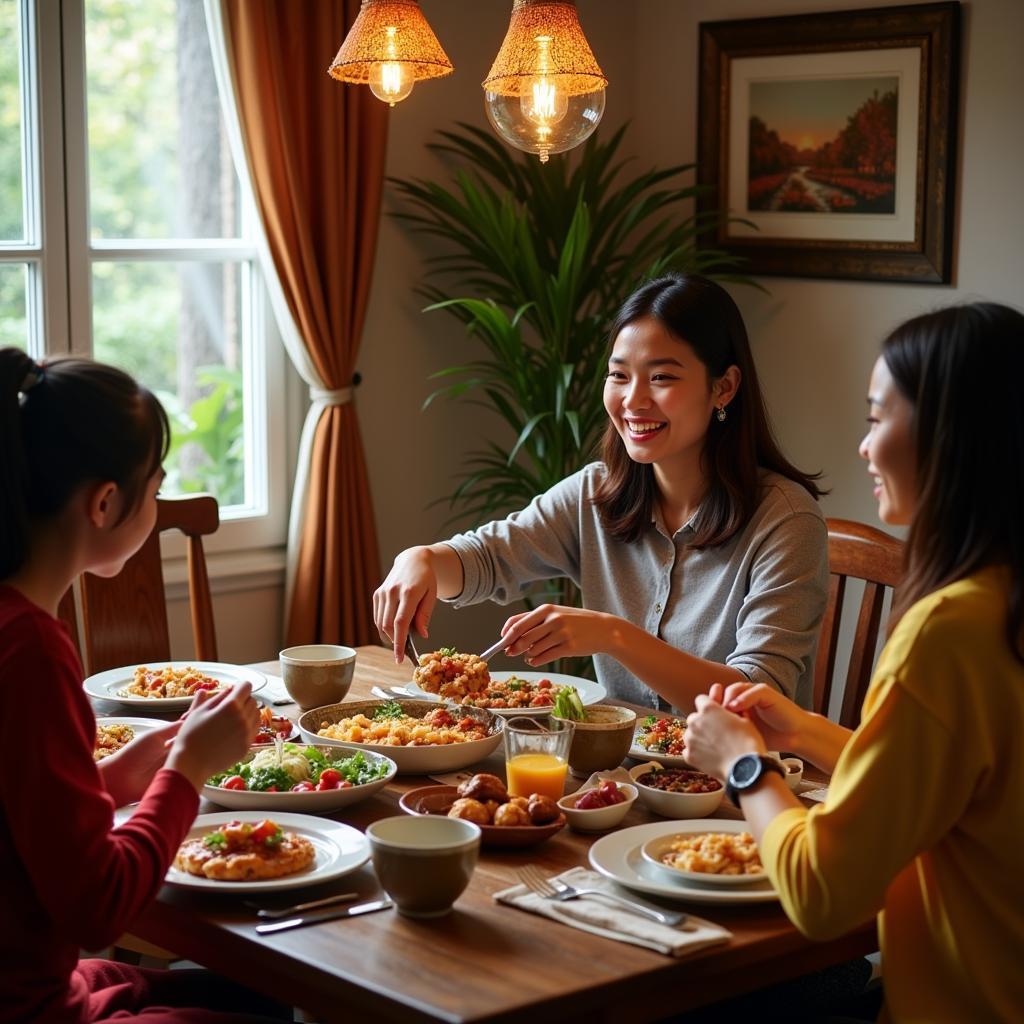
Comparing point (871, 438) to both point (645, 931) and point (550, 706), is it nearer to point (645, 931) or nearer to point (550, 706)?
point (645, 931)

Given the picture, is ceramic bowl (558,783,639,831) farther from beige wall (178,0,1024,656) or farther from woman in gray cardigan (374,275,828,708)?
beige wall (178,0,1024,656)

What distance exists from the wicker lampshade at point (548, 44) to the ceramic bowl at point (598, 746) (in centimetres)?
86

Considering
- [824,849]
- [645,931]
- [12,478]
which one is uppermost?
[12,478]

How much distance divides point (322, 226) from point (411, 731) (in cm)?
200

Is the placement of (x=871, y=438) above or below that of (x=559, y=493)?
above

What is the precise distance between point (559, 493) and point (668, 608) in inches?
13.4

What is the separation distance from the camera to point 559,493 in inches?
105

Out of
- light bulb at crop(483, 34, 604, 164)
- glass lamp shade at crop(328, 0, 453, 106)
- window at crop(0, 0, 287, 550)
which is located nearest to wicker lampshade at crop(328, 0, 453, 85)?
glass lamp shade at crop(328, 0, 453, 106)

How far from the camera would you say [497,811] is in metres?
1.66

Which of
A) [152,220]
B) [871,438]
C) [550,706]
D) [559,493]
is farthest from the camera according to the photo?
[152,220]

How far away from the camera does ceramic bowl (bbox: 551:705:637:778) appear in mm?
1882

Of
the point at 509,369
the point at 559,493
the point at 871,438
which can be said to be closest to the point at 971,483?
the point at 871,438

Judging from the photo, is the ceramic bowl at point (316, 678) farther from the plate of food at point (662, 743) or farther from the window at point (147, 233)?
the window at point (147, 233)

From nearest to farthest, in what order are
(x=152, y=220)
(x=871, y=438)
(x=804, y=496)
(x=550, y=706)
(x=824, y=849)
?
(x=824, y=849) → (x=871, y=438) → (x=550, y=706) → (x=804, y=496) → (x=152, y=220)
